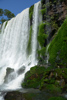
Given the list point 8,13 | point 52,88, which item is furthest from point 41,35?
point 8,13

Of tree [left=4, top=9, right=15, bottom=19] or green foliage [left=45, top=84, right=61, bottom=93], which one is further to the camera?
tree [left=4, top=9, right=15, bottom=19]

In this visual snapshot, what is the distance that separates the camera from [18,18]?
23.8m

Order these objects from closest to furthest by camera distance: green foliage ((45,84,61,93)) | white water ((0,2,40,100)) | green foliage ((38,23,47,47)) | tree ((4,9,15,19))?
green foliage ((45,84,61,93)) → green foliage ((38,23,47,47)) → white water ((0,2,40,100)) → tree ((4,9,15,19))

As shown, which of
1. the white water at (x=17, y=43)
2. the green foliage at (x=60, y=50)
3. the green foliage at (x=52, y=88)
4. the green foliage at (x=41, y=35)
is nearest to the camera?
the green foliage at (x=52, y=88)

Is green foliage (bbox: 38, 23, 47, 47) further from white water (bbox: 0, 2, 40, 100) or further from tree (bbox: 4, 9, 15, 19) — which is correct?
tree (bbox: 4, 9, 15, 19)

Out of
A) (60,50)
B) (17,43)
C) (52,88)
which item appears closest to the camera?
(52,88)

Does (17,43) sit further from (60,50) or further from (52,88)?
(52,88)

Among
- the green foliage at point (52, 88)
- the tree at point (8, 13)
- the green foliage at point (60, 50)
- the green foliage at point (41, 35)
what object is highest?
the tree at point (8, 13)

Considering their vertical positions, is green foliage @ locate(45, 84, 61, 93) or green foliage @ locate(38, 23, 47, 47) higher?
green foliage @ locate(38, 23, 47, 47)

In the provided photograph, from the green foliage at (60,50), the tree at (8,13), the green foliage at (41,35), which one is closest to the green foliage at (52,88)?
the green foliage at (60,50)

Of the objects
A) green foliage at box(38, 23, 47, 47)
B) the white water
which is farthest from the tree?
green foliage at box(38, 23, 47, 47)

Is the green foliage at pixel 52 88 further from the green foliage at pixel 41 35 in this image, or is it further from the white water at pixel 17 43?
the green foliage at pixel 41 35

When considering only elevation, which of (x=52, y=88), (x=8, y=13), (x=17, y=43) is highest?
(x=8, y=13)

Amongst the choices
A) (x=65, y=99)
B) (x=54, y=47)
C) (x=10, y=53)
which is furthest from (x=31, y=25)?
(x=65, y=99)
